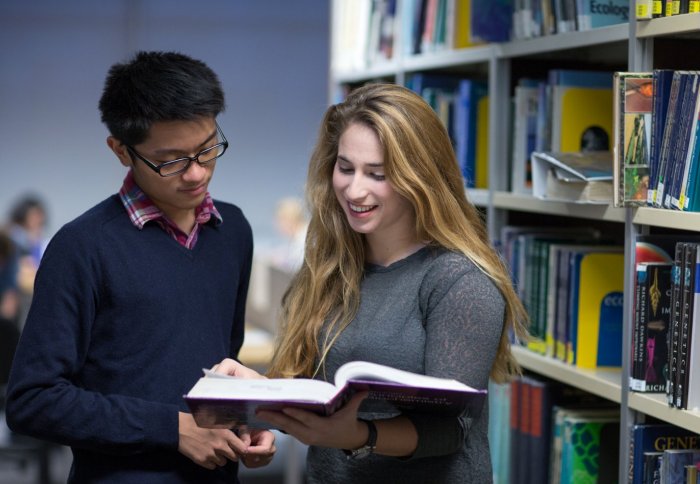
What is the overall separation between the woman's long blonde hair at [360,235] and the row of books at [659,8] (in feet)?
1.70

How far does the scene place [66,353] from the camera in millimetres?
1649

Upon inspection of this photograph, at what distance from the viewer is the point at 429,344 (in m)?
1.66

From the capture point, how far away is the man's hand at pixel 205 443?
Result: 170 centimetres

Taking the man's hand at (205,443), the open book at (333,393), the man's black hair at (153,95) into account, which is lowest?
the man's hand at (205,443)

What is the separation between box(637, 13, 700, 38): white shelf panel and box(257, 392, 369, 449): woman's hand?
3.08ft

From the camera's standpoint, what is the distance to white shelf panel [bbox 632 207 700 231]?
71.6 inches

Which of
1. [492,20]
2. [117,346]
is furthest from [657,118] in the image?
[117,346]

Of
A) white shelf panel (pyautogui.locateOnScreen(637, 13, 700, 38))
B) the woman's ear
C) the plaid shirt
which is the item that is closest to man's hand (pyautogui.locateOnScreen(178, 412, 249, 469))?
the plaid shirt

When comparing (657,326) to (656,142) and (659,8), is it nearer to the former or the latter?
(656,142)

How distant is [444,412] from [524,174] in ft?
3.73

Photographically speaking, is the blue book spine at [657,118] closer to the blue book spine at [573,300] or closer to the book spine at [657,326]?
the book spine at [657,326]

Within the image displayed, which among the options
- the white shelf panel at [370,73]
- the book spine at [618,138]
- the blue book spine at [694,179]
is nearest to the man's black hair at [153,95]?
the book spine at [618,138]

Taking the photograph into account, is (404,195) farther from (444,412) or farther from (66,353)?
(66,353)

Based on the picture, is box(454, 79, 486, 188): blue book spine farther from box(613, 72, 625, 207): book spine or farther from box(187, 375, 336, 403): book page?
box(187, 375, 336, 403): book page
